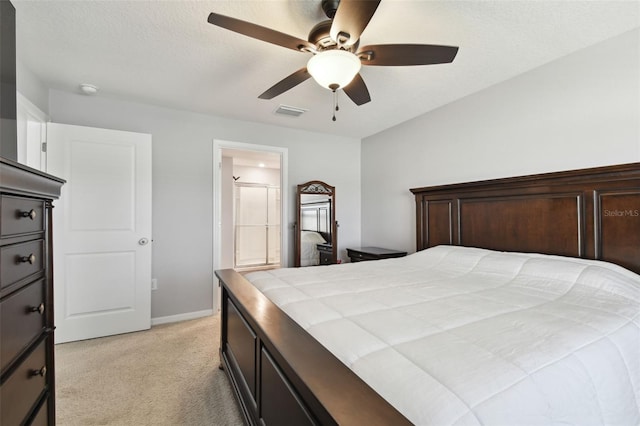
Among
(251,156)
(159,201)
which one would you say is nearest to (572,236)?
(159,201)

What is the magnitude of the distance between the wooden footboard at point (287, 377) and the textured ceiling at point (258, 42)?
1.67m

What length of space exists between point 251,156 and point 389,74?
3556 millimetres

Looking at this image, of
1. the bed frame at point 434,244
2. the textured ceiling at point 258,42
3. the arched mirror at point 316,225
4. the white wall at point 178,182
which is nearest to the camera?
the bed frame at point 434,244

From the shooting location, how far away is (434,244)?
312 cm

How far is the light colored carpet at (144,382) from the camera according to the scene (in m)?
1.66

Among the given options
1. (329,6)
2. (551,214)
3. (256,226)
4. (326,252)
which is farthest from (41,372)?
(256,226)

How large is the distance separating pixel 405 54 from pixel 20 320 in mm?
2057

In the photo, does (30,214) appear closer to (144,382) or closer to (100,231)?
(144,382)

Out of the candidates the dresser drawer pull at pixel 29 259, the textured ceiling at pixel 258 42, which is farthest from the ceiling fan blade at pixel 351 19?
the dresser drawer pull at pixel 29 259

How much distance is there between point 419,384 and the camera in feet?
2.52

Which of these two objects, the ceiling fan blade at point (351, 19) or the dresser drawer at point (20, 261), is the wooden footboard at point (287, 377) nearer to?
the dresser drawer at point (20, 261)

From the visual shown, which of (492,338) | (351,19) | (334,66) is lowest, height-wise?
(492,338)

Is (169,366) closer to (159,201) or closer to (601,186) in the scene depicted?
(159,201)

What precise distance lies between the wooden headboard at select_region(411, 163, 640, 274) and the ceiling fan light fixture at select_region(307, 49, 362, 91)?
67.6 inches
